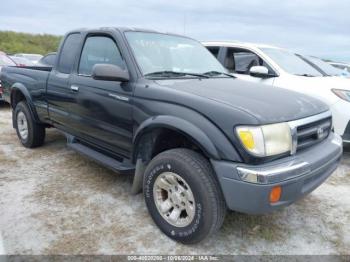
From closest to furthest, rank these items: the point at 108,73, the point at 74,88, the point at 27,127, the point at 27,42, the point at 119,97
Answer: the point at 108,73
the point at 119,97
the point at 74,88
the point at 27,127
the point at 27,42

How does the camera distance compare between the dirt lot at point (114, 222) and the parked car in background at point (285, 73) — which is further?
the parked car in background at point (285, 73)

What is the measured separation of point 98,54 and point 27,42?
123 feet

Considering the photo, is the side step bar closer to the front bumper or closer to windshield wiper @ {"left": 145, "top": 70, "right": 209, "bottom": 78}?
windshield wiper @ {"left": 145, "top": 70, "right": 209, "bottom": 78}

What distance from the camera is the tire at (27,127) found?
5.19 m

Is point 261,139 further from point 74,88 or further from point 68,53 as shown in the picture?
point 68,53

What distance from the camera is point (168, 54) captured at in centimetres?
373

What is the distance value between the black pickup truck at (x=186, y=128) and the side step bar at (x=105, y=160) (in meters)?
0.01

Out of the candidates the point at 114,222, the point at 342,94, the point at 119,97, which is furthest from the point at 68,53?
the point at 342,94

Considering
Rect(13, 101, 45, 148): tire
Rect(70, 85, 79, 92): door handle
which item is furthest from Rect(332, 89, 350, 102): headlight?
Rect(13, 101, 45, 148): tire

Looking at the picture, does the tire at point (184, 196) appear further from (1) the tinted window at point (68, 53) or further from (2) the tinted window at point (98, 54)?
(1) the tinted window at point (68, 53)

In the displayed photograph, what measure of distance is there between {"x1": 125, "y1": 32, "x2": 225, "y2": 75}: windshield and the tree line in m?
32.7

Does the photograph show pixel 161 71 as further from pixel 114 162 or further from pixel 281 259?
pixel 281 259

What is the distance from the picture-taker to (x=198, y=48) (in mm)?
4262

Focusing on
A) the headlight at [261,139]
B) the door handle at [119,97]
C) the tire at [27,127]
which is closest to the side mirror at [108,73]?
the door handle at [119,97]
